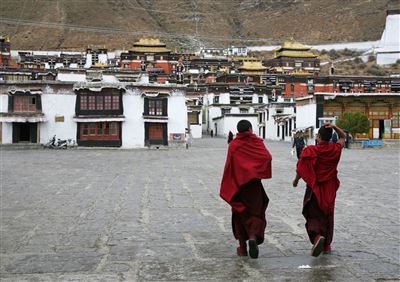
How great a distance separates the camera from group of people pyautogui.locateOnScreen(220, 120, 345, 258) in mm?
6004

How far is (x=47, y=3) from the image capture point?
408 feet

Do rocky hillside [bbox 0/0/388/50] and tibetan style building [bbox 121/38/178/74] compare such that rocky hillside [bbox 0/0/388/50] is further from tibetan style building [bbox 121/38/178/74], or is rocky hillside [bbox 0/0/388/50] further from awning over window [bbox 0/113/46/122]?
awning over window [bbox 0/113/46/122]

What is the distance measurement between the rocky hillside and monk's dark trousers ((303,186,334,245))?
334ft

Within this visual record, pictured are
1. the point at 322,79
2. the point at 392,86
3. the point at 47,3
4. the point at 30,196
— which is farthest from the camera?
the point at 47,3

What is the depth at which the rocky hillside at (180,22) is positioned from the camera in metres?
110

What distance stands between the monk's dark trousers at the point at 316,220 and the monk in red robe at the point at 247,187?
18.8 inches

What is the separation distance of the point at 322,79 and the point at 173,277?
207 ft

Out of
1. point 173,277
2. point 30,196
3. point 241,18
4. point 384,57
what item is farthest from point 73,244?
point 241,18

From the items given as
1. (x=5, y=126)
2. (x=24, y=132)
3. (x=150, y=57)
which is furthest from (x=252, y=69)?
(x=5, y=126)

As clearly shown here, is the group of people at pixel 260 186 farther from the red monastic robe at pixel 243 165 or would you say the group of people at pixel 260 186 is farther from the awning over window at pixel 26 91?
the awning over window at pixel 26 91

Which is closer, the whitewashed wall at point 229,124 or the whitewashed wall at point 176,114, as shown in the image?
the whitewashed wall at point 176,114

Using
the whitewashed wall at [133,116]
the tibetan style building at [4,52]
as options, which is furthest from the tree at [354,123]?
the tibetan style building at [4,52]

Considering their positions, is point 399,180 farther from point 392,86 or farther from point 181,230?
point 392,86

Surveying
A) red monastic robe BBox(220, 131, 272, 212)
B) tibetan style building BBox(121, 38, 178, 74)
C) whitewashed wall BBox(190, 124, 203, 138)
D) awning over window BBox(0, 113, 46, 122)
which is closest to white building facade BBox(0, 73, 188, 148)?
awning over window BBox(0, 113, 46, 122)
